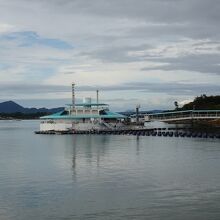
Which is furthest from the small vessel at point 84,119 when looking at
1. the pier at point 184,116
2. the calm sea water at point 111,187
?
the calm sea water at point 111,187

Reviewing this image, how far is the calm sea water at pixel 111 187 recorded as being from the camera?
85.0 ft

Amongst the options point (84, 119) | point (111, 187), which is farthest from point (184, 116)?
point (111, 187)

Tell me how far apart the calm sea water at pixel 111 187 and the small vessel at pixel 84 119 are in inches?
1887

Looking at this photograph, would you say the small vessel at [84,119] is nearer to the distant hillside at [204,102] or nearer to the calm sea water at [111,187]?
the calm sea water at [111,187]

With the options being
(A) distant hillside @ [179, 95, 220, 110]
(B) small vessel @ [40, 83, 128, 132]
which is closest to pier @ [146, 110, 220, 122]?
(B) small vessel @ [40, 83, 128, 132]

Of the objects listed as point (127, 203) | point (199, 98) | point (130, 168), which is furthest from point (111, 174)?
point (199, 98)

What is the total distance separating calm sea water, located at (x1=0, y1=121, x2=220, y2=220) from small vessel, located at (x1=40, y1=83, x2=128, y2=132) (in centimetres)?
4794

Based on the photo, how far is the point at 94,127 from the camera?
330 ft

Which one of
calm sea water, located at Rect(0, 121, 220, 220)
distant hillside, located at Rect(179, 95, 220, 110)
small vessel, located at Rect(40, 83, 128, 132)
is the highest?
distant hillside, located at Rect(179, 95, 220, 110)

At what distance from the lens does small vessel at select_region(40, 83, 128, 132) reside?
101125 mm

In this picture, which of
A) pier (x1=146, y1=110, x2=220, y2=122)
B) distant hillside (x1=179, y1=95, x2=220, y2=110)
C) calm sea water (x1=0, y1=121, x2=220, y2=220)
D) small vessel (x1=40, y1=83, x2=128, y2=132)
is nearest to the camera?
calm sea water (x1=0, y1=121, x2=220, y2=220)

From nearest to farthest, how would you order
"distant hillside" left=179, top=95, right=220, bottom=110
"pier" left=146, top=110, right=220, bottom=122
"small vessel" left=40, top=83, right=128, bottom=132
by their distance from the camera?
"small vessel" left=40, top=83, right=128, bottom=132, "pier" left=146, top=110, right=220, bottom=122, "distant hillside" left=179, top=95, right=220, bottom=110

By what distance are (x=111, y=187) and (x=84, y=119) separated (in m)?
70.6

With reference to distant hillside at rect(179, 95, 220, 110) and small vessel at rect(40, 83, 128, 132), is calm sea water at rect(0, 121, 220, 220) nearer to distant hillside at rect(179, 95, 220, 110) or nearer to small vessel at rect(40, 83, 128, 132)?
small vessel at rect(40, 83, 128, 132)
